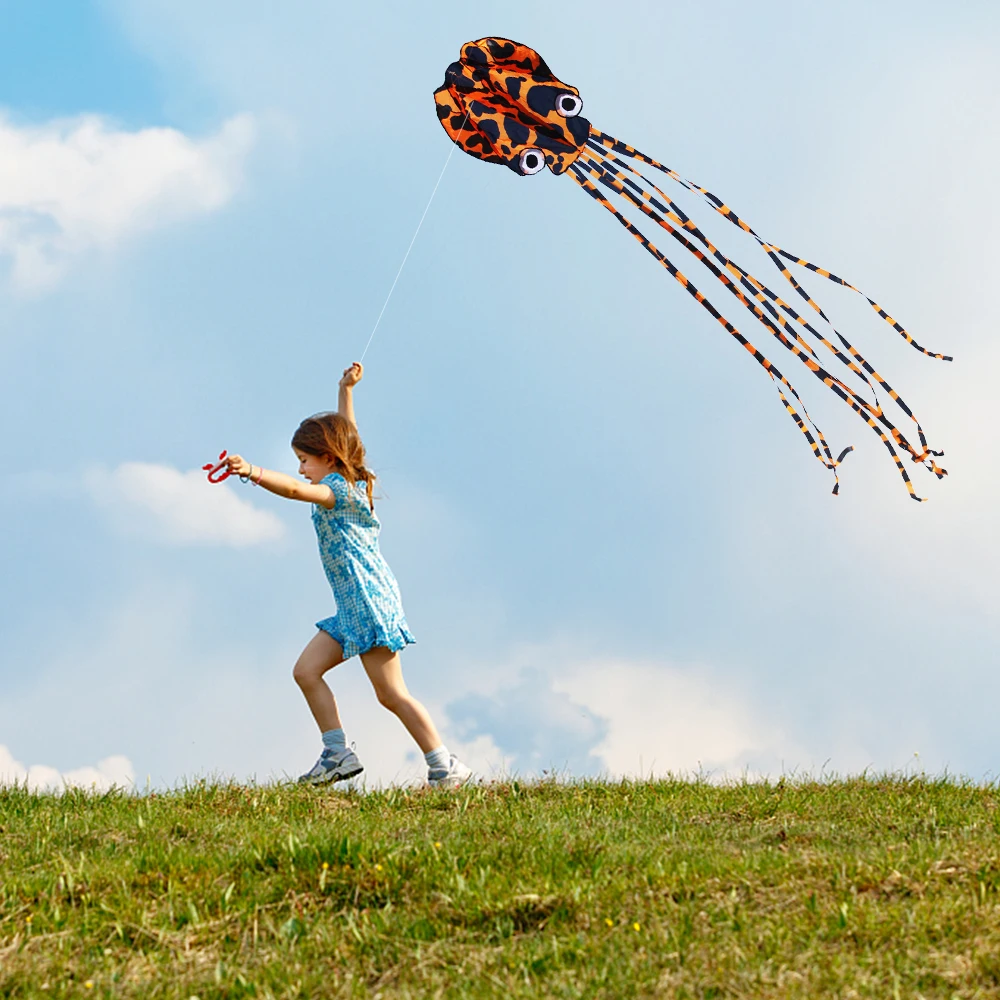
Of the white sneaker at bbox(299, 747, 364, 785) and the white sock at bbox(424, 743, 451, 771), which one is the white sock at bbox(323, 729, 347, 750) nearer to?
the white sneaker at bbox(299, 747, 364, 785)

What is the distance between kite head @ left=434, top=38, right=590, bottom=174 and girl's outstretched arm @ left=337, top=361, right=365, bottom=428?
1.63 metres

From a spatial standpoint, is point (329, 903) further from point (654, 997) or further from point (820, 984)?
point (820, 984)

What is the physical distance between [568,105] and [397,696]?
384 centimetres

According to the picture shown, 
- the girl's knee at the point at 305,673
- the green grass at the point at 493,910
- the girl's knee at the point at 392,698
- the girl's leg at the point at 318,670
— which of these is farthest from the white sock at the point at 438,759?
the green grass at the point at 493,910

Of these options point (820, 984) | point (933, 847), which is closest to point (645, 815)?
point (933, 847)

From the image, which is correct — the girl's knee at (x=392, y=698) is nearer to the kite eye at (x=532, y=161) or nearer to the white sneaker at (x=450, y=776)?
the white sneaker at (x=450, y=776)

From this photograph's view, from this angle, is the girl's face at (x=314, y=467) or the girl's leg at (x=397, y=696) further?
the girl's face at (x=314, y=467)

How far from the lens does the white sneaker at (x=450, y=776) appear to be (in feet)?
23.2

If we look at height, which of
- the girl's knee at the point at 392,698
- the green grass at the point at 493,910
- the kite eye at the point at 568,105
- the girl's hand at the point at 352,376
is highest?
the kite eye at the point at 568,105

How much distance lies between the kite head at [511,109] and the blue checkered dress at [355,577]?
238 cm

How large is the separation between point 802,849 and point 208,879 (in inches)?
102

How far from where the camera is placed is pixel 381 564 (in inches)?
288

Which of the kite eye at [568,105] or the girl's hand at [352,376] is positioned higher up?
the kite eye at [568,105]

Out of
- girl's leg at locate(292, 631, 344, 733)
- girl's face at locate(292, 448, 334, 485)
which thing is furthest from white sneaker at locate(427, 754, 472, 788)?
girl's face at locate(292, 448, 334, 485)
